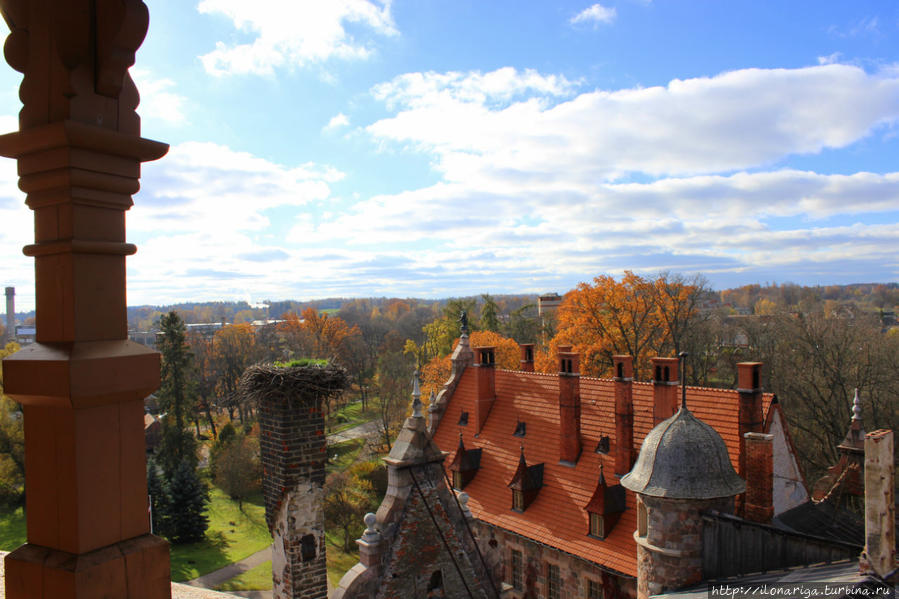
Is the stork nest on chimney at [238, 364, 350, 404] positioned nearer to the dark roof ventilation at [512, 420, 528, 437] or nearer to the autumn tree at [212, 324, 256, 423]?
the dark roof ventilation at [512, 420, 528, 437]

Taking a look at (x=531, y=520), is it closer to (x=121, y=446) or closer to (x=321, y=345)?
(x=121, y=446)

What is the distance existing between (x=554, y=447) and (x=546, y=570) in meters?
3.78

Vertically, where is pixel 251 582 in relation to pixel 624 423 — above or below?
below

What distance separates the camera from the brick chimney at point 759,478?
12.8 meters

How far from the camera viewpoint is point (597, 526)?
14609 millimetres

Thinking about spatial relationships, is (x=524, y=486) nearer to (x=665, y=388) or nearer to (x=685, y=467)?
(x=665, y=388)

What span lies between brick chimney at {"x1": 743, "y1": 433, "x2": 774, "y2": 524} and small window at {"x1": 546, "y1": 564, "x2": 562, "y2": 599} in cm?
510

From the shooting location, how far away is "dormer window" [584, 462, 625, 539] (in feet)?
47.4

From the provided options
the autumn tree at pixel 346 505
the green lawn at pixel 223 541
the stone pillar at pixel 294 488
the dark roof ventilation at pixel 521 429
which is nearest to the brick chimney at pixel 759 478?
the dark roof ventilation at pixel 521 429

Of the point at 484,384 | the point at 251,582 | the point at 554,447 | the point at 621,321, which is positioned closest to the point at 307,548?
the point at 554,447

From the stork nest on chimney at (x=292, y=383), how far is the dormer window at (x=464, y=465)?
38.1ft

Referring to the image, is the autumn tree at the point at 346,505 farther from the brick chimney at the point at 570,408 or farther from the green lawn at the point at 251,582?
the brick chimney at the point at 570,408

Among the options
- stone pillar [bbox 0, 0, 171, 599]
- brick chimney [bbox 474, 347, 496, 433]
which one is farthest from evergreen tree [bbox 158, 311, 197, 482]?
stone pillar [bbox 0, 0, 171, 599]

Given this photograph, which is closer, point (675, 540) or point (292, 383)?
point (292, 383)
